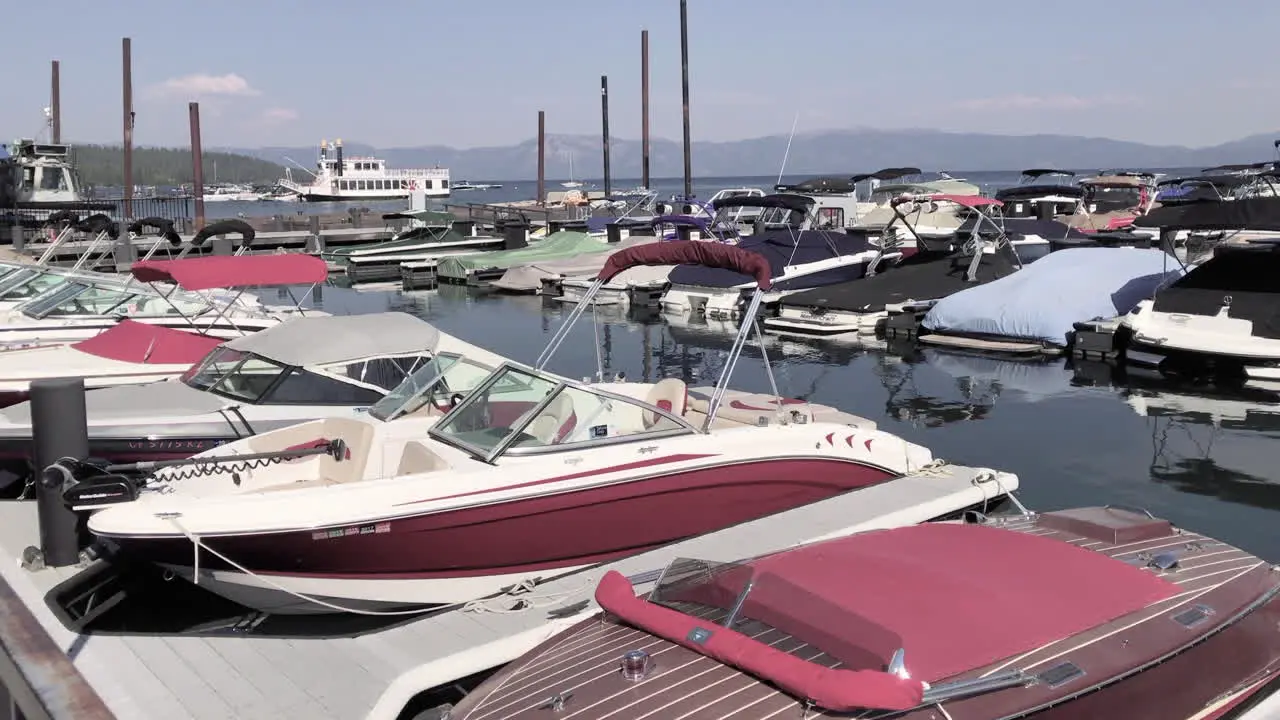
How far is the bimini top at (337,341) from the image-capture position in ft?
35.0

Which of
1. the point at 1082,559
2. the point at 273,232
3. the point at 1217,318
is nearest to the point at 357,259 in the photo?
the point at 273,232

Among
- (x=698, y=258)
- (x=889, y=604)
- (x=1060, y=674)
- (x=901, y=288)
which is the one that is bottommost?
(x=1060, y=674)

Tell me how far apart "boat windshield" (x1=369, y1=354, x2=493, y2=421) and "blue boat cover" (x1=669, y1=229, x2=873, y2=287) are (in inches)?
691

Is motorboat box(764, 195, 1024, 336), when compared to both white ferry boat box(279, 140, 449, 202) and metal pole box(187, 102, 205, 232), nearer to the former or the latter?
metal pole box(187, 102, 205, 232)

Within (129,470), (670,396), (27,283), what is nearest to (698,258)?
(670,396)

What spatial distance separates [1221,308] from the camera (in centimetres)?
1791

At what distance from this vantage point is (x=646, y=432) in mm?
8547

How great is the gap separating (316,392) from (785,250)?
18195mm

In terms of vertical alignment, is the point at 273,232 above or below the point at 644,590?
above

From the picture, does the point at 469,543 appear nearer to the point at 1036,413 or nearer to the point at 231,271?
the point at 231,271

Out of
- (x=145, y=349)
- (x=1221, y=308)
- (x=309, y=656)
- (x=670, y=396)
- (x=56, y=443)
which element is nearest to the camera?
(x=309, y=656)

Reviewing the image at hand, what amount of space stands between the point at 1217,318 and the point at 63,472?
55.4ft

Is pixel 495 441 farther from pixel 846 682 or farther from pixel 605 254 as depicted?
pixel 605 254

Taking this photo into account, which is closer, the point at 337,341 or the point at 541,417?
the point at 541,417
